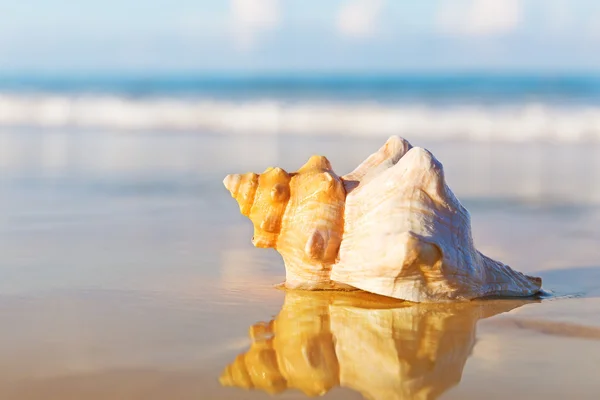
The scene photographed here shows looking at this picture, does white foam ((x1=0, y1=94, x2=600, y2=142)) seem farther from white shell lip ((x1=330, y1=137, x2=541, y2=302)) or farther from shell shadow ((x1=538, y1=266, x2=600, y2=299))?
white shell lip ((x1=330, y1=137, x2=541, y2=302))

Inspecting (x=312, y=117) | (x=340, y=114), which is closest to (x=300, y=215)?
(x=312, y=117)

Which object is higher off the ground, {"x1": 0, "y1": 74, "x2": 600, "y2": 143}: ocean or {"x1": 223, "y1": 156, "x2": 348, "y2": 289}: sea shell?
{"x1": 0, "y1": 74, "x2": 600, "y2": 143}: ocean

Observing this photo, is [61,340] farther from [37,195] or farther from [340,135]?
[340,135]

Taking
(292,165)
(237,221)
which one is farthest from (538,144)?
(237,221)

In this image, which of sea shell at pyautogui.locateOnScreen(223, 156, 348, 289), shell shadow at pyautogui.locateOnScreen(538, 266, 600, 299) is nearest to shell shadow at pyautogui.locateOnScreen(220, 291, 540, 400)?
sea shell at pyautogui.locateOnScreen(223, 156, 348, 289)

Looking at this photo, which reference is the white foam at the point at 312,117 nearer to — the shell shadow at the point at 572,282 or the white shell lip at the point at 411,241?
the shell shadow at the point at 572,282

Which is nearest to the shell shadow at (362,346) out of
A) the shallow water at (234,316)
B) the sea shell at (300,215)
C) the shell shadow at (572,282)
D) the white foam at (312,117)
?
the shallow water at (234,316)

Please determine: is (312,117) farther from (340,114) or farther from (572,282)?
(572,282)
